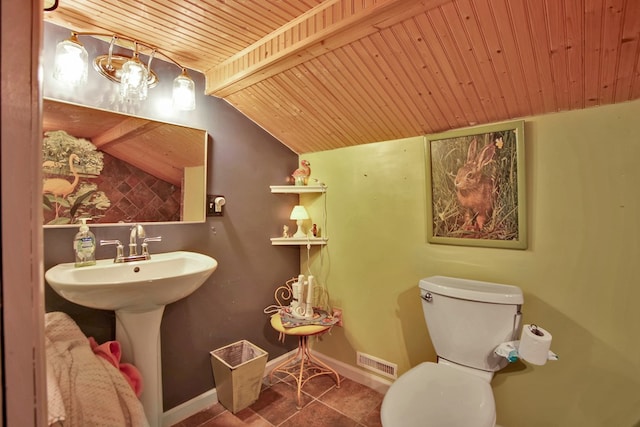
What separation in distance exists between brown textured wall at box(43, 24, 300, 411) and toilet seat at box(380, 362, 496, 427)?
113 cm

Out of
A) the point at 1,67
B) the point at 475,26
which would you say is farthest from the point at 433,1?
the point at 1,67

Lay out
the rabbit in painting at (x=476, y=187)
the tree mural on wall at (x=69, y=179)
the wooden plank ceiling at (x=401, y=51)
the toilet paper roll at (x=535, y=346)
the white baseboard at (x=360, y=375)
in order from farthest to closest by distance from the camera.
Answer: the white baseboard at (x=360, y=375) < the rabbit in painting at (x=476, y=187) < the tree mural on wall at (x=69, y=179) < the toilet paper roll at (x=535, y=346) < the wooden plank ceiling at (x=401, y=51)

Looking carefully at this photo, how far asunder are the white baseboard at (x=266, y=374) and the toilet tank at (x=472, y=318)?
652mm

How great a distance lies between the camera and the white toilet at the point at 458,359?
3.57 feet

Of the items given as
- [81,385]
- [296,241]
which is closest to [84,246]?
[81,385]

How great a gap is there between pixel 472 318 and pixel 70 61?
79.8 inches

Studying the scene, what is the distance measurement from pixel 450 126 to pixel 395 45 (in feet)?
1.95

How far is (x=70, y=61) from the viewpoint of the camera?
1228 mm

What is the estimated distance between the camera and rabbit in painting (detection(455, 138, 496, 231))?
4.93ft

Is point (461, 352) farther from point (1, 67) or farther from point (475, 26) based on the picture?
point (1, 67)

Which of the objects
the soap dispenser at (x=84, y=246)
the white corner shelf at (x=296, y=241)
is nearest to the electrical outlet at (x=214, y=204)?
the white corner shelf at (x=296, y=241)

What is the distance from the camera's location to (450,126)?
161 cm

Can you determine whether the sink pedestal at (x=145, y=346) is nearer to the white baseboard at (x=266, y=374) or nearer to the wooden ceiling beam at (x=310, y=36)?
the white baseboard at (x=266, y=374)

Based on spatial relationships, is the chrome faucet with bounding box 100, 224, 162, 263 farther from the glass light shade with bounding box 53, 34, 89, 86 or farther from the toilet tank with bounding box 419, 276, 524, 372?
the toilet tank with bounding box 419, 276, 524, 372
